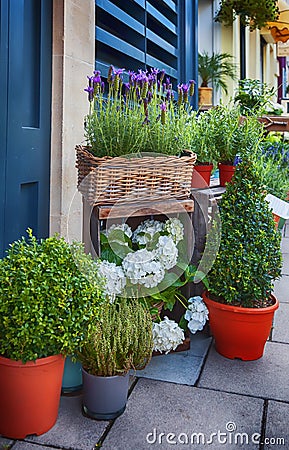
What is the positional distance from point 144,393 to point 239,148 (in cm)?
147

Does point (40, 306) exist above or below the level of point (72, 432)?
above

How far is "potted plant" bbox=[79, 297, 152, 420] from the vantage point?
1.70 m

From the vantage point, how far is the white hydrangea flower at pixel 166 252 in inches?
81.4

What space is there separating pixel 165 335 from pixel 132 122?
0.92m

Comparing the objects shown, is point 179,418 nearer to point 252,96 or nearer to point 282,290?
point 282,290

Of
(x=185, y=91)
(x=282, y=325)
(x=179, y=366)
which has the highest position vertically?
(x=185, y=91)

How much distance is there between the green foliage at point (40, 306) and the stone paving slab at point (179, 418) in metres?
0.36

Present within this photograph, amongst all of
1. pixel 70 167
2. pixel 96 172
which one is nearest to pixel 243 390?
pixel 96 172

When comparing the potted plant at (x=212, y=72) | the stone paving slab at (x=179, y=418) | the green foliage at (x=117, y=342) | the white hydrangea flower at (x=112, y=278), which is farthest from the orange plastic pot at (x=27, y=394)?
the potted plant at (x=212, y=72)

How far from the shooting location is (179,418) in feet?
5.70

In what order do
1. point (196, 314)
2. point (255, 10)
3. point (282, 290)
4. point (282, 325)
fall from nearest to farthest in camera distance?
1. point (196, 314)
2. point (282, 325)
3. point (282, 290)
4. point (255, 10)

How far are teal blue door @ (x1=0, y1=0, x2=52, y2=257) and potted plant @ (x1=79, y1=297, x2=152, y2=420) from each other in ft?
2.03

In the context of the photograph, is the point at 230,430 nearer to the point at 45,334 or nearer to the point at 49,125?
the point at 45,334

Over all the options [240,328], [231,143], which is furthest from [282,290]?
[240,328]
